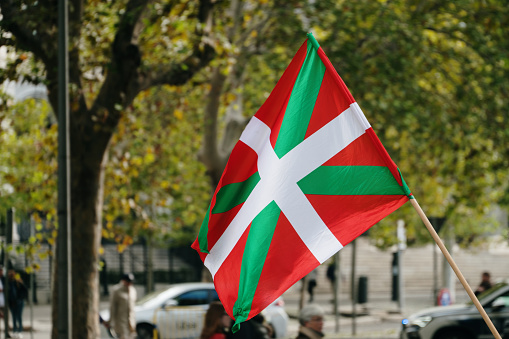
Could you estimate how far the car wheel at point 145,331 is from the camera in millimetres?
16109

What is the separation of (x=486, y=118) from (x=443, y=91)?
3009 mm

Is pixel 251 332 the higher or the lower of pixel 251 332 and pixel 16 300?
the lower

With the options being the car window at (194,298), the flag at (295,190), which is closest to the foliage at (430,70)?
the car window at (194,298)

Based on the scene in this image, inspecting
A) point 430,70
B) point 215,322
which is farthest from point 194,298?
point 215,322

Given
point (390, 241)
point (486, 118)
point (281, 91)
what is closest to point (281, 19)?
point (486, 118)

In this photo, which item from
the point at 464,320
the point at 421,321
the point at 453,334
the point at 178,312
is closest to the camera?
the point at 464,320

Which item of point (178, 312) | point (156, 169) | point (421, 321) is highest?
point (156, 169)

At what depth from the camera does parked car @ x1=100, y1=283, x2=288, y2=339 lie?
1549cm

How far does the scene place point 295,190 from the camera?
4586 mm

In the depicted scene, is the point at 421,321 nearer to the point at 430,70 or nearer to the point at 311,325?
the point at 430,70

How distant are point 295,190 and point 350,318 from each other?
68.4 feet

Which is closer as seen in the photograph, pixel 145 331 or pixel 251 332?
pixel 251 332

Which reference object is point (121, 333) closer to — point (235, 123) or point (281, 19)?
point (235, 123)

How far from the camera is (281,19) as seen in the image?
15453 mm
